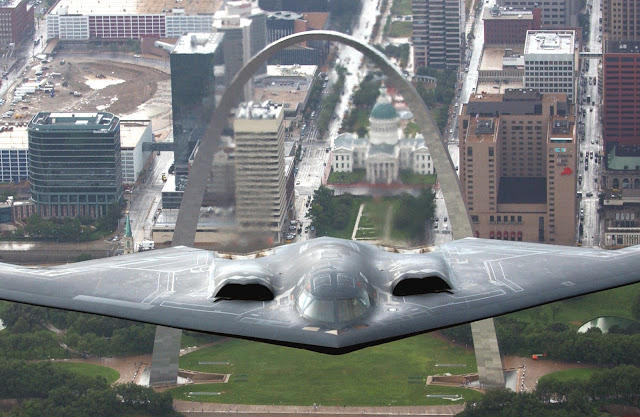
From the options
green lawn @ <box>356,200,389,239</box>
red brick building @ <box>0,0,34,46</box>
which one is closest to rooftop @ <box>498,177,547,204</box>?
green lawn @ <box>356,200,389,239</box>

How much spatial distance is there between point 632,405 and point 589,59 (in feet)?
200

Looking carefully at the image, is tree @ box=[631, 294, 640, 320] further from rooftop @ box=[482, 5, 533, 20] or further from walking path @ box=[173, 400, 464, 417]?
rooftop @ box=[482, 5, 533, 20]

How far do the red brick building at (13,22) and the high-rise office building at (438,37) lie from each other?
31.0 metres

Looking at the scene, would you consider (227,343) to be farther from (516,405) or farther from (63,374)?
(516,405)

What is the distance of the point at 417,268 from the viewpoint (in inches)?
2267

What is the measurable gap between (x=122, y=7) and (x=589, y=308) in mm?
72184

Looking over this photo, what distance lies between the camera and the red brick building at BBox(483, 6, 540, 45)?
134375mm

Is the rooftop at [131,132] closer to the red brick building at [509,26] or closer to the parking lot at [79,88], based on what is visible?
the parking lot at [79,88]

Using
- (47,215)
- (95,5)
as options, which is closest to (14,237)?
(47,215)

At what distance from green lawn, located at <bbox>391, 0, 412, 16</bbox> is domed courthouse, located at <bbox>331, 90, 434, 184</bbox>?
3791 cm

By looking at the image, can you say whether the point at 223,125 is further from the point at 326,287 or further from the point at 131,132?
the point at 131,132

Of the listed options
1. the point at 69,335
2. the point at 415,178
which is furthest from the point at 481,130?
the point at 69,335

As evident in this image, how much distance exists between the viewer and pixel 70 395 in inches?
3027

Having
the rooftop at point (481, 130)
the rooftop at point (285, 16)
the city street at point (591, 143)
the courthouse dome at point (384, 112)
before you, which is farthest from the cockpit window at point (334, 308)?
the rooftop at point (285, 16)
